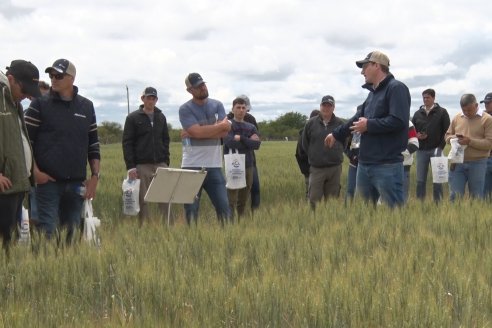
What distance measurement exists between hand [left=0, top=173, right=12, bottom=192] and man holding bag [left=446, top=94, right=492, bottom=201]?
5327 millimetres

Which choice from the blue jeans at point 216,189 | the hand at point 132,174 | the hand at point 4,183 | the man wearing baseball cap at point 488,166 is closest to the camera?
the hand at point 4,183

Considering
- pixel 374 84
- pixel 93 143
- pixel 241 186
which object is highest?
pixel 374 84

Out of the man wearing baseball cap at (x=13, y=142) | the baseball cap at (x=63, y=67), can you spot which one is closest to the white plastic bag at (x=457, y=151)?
the baseball cap at (x=63, y=67)

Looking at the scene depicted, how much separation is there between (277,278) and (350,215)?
237cm

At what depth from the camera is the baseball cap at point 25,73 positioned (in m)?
4.59

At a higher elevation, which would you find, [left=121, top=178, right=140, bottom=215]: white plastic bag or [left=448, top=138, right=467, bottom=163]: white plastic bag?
[left=448, top=138, right=467, bottom=163]: white plastic bag

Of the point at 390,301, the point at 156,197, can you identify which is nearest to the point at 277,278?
the point at 390,301

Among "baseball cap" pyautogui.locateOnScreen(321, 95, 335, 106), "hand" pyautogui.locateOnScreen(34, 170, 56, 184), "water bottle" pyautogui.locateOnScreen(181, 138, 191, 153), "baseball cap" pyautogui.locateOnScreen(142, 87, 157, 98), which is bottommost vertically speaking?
"hand" pyautogui.locateOnScreen(34, 170, 56, 184)

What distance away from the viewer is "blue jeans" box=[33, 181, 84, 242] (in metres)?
5.36

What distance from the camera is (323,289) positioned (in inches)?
108

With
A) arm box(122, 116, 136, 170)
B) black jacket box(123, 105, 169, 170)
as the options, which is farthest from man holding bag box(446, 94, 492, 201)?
arm box(122, 116, 136, 170)

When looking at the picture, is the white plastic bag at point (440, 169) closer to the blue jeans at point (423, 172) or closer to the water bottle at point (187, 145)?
the blue jeans at point (423, 172)

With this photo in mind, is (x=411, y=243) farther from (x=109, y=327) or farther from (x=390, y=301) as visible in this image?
(x=109, y=327)

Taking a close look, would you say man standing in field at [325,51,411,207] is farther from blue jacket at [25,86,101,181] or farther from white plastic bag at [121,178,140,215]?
white plastic bag at [121,178,140,215]
